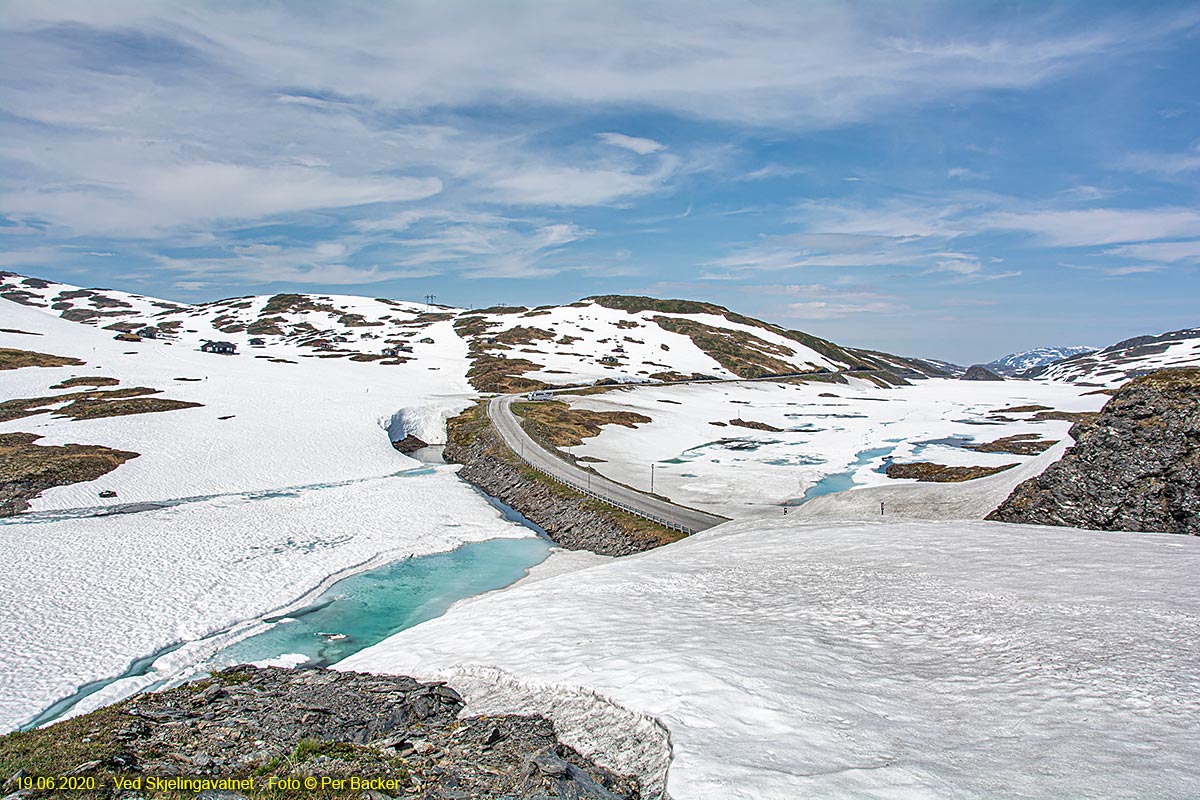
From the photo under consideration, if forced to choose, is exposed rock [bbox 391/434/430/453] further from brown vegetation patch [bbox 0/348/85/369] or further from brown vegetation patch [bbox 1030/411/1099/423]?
brown vegetation patch [bbox 1030/411/1099/423]

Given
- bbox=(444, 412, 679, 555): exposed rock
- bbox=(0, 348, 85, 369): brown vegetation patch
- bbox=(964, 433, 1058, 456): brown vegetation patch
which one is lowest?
bbox=(444, 412, 679, 555): exposed rock

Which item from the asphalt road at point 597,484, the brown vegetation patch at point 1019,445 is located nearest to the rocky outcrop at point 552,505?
the asphalt road at point 597,484

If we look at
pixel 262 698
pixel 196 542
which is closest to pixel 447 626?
pixel 262 698

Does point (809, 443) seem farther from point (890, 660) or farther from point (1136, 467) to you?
point (890, 660)

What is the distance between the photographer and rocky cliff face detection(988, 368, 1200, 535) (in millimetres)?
22062

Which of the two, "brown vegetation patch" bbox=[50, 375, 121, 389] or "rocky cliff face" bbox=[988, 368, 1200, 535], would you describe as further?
"brown vegetation patch" bbox=[50, 375, 121, 389]

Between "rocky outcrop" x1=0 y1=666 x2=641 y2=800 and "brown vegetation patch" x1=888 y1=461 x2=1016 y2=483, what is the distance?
59.4 metres

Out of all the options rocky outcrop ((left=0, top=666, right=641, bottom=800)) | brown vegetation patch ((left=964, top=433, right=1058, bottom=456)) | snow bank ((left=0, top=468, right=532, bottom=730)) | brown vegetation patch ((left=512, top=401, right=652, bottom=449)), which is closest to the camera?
rocky outcrop ((left=0, top=666, right=641, bottom=800))

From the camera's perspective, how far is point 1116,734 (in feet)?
28.2

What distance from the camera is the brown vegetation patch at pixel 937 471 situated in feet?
197

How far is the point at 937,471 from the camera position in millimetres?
63281

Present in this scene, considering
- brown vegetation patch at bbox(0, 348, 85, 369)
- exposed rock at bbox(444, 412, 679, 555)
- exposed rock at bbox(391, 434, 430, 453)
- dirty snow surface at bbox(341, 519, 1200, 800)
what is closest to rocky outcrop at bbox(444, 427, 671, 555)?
exposed rock at bbox(444, 412, 679, 555)

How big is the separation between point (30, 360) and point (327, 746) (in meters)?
117

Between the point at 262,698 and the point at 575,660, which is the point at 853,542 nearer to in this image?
the point at 575,660
